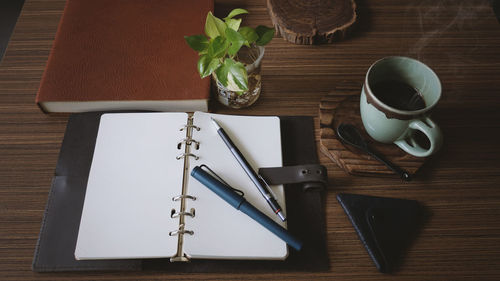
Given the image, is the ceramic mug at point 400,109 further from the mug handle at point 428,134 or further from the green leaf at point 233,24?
the green leaf at point 233,24

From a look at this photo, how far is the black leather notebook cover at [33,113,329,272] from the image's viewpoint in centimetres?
68

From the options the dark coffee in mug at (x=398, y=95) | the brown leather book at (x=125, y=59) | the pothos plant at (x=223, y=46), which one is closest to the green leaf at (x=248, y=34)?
the pothos plant at (x=223, y=46)

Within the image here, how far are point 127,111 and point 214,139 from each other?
214 millimetres

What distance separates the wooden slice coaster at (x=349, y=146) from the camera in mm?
770

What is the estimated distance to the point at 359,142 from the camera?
794 millimetres

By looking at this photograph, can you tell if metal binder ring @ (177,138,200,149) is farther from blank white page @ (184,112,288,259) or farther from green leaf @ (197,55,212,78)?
green leaf @ (197,55,212,78)

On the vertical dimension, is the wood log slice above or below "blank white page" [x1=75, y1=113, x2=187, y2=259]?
above

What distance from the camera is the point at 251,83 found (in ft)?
2.72

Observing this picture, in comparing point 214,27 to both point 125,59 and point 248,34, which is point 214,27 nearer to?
point 248,34

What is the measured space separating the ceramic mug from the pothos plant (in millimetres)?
228

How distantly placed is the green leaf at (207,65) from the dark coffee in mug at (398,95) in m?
0.31

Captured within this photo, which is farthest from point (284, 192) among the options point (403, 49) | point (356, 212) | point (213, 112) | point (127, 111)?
point (403, 49)

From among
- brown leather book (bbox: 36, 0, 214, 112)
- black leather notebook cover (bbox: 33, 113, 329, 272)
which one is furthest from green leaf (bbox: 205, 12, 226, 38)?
black leather notebook cover (bbox: 33, 113, 329, 272)

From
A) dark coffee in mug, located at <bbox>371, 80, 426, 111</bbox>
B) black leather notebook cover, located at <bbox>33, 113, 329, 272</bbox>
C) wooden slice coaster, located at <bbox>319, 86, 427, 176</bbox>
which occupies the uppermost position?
dark coffee in mug, located at <bbox>371, 80, 426, 111</bbox>
